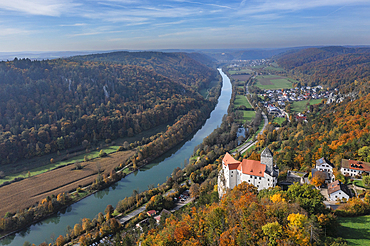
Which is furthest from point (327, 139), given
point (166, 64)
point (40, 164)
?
point (166, 64)

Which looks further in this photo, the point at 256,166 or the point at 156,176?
the point at 156,176

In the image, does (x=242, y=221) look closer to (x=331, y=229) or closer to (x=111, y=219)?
(x=331, y=229)

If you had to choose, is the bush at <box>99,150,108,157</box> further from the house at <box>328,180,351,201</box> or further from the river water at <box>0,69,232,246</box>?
the house at <box>328,180,351,201</box>

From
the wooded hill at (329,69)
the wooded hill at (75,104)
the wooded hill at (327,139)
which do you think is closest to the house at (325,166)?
the wooded hill at (327,139)

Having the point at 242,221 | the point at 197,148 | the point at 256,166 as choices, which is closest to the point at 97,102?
the point at 197,148

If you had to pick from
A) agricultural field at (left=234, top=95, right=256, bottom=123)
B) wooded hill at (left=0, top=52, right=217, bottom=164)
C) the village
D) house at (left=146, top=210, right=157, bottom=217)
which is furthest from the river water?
agricultural field at (left=234, top=95, right=256, bottom=123)

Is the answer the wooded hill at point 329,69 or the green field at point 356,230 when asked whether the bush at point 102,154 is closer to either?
the green field at point 356,230
